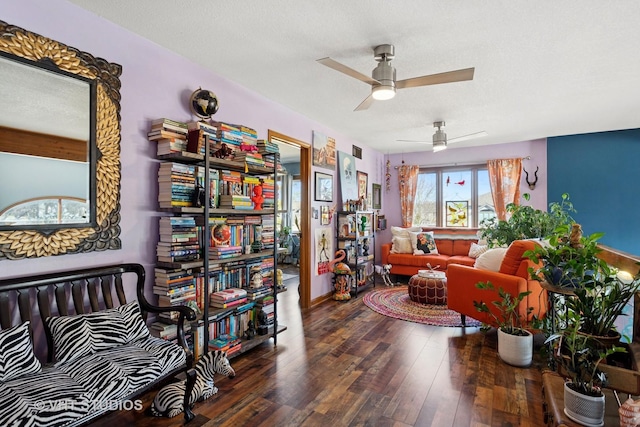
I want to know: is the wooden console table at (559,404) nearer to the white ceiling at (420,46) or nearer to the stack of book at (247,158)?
the white ceiling at (420,46)

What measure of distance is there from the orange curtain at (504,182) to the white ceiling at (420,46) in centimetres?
183

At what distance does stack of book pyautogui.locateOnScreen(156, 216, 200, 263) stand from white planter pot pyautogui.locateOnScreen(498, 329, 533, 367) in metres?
2.58

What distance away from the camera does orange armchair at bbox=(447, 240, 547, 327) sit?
286cm

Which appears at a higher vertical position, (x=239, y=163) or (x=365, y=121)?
(x=365, y=121)

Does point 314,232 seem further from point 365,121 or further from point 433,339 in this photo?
point 433,339

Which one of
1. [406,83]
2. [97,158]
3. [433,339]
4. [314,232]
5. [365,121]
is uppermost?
[365,121]

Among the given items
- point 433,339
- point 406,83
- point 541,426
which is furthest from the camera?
point 433,339

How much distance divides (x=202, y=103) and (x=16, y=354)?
2.00 metres

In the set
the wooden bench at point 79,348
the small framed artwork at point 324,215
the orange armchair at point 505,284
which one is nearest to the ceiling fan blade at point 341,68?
the wooden bench at point 79,348

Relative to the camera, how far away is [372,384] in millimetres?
2379

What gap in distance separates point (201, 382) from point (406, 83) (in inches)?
98.5

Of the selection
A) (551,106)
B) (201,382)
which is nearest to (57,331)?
(201,382)

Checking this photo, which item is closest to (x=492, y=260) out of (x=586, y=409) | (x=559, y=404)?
(x=559, y=404)

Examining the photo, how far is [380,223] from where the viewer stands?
22.0 feet
